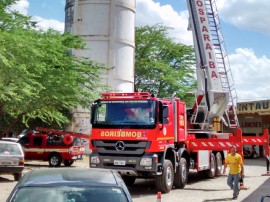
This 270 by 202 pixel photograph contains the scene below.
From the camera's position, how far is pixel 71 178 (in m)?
5.04

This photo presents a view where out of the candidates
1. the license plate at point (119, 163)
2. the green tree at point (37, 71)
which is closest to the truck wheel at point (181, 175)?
the license plate at point (119, 163)

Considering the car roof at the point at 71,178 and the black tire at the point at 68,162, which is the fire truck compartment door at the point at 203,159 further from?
the car roof at the point at 71,178

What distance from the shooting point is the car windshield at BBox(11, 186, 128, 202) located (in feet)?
15.5

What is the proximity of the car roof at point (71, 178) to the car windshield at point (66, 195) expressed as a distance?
6cm

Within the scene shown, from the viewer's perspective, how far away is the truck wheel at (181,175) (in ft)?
50.2

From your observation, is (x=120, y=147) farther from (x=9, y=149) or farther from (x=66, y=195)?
(x=66, y=195)

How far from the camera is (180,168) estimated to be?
15.4 m

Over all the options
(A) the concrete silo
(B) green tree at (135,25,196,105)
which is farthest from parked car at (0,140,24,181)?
(B) green tree at (135,25,196,105)

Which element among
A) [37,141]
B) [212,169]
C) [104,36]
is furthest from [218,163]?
[104,36]

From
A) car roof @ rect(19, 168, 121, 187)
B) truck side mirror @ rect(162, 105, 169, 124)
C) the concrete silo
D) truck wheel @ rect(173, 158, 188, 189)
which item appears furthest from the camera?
the concrete silo

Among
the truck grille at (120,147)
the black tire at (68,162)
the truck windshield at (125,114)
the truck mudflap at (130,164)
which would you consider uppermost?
the truck windshield at (125,114)

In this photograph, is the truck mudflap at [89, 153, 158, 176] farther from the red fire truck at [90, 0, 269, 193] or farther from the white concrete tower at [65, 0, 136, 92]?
the white concrete tower at [65, 0, 136, 92]

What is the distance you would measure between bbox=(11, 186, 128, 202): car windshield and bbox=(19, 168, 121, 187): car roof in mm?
64

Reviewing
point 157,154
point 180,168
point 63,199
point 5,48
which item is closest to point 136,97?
point 157,154
